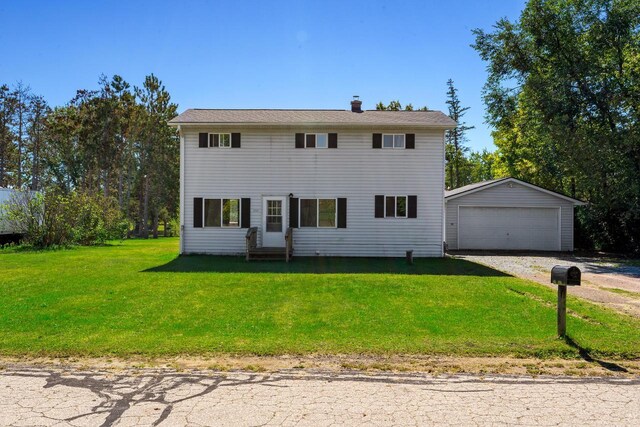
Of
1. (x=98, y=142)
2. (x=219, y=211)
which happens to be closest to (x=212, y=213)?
(x=219, y=211)

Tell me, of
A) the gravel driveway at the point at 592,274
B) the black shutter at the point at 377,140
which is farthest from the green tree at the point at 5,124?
the gravel driveway at the point at 592,274

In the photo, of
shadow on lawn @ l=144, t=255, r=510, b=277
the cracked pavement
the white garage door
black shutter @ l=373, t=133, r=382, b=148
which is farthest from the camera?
the white garage door

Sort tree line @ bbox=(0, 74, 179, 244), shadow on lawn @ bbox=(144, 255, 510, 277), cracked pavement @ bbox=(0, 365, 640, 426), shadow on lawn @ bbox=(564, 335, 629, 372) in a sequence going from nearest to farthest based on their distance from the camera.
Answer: cracked pavement @ bbox=(0, 365, 640, 426) → shadow on lawn @ bbox=(564, 335, 629, 372) → shadow on lawn @ bbox=(144, 255, 510, 277) → tree line @ bbox=(0, 74, 179, 244)

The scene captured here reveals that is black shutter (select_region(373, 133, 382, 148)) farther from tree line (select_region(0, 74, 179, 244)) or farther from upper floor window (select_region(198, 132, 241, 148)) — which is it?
tree line (select_region(0, 74, 179, 244))

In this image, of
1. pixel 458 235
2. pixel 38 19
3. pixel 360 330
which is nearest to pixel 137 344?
pixel 360 330

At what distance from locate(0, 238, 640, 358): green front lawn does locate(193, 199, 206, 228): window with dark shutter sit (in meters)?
4.36

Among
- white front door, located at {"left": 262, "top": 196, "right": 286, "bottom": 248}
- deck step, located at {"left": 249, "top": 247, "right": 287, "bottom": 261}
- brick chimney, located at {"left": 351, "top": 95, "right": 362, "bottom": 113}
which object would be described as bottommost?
deck step, located at {"left": 249, "top": 247, "right": 287, "bottom": 261}

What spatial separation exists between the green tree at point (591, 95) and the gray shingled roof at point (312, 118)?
21.4ft

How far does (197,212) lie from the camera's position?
622 inches

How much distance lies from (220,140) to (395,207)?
7306mm

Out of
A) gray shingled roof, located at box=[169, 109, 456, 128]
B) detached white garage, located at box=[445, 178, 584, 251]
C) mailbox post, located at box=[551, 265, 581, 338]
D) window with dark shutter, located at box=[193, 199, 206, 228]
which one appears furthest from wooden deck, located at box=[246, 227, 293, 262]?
mailbox post, located at box=[551, 265, 581, 338]

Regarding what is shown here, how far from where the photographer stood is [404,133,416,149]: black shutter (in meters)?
15.8

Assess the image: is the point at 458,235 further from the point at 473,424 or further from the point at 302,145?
the point at 473,424

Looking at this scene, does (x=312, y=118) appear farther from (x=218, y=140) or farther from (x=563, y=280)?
(x=563, y=280)
